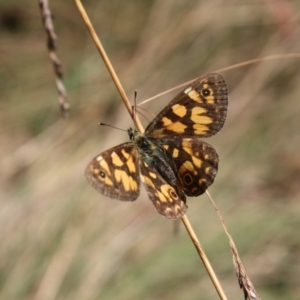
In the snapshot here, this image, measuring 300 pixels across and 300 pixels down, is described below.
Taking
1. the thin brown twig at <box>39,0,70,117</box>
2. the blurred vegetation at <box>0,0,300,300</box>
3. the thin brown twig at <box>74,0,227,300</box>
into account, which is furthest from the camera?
the blurred vegetation at <box>0,0,300,300</box>

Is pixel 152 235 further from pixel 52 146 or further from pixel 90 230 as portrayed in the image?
pixel 52 146

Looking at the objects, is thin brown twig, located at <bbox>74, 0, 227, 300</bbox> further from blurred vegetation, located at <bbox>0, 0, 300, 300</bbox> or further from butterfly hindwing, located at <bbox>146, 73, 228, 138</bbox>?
blurred vegetation, located at <bbox>0, 0, 300, 300</bbox>

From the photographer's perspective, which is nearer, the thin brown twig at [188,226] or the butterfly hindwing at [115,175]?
the thin brown twig at [188,226]

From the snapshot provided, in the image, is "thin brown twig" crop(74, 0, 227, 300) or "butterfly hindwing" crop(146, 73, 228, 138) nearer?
"thin brown twig" crop(74, 0, 227, 300)

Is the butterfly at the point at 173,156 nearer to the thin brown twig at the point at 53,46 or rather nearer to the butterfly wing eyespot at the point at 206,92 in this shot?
the butterfly wing eyespot at the point at 206,92

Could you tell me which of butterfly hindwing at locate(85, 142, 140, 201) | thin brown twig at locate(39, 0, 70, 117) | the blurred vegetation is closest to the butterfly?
butterfly hindwing at locate(85, 142, 140, 201)

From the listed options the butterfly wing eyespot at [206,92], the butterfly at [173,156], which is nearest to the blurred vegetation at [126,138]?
the butterfly at [173,156]

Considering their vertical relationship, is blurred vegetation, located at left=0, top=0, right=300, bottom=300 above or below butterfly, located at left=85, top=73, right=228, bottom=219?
above
